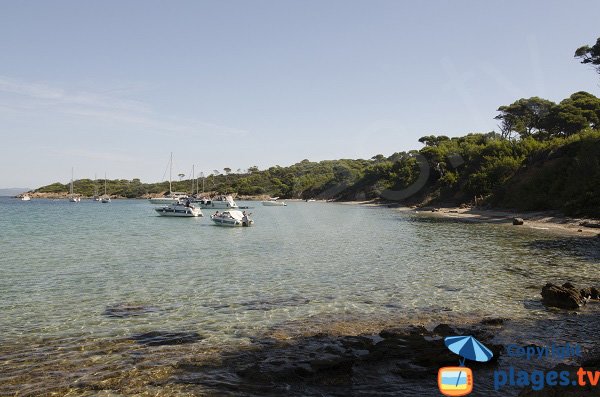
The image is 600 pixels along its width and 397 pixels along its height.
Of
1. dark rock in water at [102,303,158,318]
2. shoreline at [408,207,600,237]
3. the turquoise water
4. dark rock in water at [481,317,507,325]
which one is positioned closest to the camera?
the turquoise water

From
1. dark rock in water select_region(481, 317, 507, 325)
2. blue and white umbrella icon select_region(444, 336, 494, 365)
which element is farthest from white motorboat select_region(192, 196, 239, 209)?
blue and white umbrella icon select_region(444, 336, 494, 365)

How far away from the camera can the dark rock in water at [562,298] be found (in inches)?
588

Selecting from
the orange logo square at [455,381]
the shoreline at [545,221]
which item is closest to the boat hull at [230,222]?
the shoreline at [545,221]

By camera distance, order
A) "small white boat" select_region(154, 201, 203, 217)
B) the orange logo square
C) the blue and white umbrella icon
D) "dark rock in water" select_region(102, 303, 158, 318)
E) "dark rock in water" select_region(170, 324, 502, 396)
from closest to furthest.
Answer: the blue and white umbrella icon < the orange logo square < "dark rock in water" select_region(170, 324, 502, 396) < "dark rock in water" select_region(102, 303, 158, 318) < "small white boat" select_region(154, 201, 203, 217)

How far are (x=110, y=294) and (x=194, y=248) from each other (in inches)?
625

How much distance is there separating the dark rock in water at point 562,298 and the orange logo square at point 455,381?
28.4 ft

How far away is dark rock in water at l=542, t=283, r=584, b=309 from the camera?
14.9 metres

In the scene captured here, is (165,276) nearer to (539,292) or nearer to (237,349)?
(237,349)

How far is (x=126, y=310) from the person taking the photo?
15.1 metres

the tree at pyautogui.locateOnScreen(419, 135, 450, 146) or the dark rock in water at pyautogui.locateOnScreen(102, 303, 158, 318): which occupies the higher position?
the tree at pyautogui.locateOnScreen(419, 135, 450, 146)

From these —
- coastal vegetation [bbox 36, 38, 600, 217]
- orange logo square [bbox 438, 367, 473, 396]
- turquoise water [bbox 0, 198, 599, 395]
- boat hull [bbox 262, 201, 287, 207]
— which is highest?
coastal vegetation [bbox 36, 38, 600, 217]

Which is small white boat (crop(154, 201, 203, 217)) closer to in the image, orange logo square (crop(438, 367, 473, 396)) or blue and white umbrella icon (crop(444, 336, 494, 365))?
orange logo square (crop(438, 367, 473, 396))

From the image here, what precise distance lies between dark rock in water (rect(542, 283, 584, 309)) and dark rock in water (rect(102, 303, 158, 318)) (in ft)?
47.2

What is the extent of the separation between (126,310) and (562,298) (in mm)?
15703
